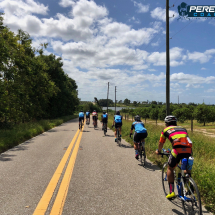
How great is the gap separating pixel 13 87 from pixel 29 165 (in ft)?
44.9

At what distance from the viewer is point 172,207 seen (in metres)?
3.49

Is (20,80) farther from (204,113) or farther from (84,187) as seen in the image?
(204,113)

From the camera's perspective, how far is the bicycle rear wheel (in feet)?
9.74

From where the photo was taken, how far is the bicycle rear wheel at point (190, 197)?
297 cm

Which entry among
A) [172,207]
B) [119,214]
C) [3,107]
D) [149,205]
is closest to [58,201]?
[119,214]

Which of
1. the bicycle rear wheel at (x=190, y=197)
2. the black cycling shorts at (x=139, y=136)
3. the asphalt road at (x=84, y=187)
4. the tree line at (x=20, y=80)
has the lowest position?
the asphalt road at (x=84, y=187)

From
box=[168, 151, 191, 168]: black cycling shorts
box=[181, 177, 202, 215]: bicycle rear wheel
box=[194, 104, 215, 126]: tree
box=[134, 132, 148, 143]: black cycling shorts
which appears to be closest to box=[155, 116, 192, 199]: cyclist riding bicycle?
box=[168, 151, 191, 168]: black cycling shorts

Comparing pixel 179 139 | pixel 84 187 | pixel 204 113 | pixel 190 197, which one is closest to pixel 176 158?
pixel 179 139

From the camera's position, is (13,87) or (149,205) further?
(13,87)

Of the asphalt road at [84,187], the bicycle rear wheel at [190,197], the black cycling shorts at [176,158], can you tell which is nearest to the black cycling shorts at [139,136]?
the asphalt road at [84,187]

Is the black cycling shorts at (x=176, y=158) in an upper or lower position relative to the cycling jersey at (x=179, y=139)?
lower

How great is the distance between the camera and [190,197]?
309cm

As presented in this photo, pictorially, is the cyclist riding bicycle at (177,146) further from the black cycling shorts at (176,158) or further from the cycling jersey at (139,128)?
the cycling jersey at (139,128)

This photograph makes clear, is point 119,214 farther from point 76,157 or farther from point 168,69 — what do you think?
point 168,69
